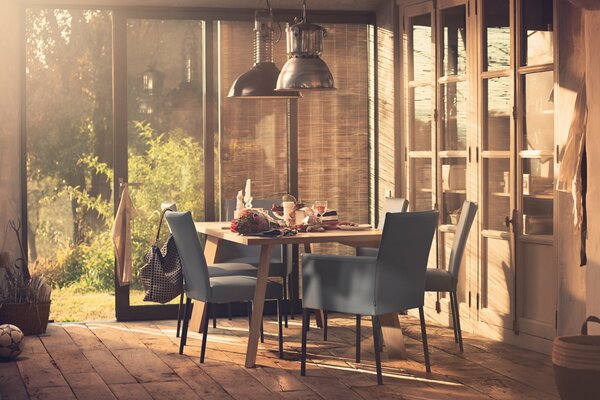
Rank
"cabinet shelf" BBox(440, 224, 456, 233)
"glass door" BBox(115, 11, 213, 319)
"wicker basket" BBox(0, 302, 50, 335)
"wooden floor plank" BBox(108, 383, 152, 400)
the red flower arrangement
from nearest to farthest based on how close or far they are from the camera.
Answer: "wooden floor plank" BBox(108, 383, 152, 400) < the red flower arrangement < "wicker basket" BBox(0, 302, 50, 335) < "cabinet shelf" BBox(440, 224, 456, 233) < "glass door" BBox(115, 11, 213, 319)

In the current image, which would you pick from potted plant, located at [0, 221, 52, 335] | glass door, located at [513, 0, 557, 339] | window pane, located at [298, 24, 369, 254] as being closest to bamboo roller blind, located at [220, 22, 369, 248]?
window pane, located at [298, 24, 369, 254]

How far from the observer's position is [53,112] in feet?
27.8

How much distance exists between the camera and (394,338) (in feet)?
21.1

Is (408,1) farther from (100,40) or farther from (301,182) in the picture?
(100,40)

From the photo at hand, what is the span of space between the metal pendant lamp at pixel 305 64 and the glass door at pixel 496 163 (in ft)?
4.00

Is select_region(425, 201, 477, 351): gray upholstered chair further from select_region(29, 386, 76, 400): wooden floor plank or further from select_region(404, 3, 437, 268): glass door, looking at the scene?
select_region(29, 386, 76, 400): wooden floor plank

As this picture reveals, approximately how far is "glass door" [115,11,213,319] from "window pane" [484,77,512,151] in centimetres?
213

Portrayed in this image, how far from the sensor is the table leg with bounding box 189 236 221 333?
7.40m

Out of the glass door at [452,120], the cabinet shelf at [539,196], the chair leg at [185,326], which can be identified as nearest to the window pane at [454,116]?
the glass door at [452,120]

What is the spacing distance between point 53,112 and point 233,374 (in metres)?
3.32

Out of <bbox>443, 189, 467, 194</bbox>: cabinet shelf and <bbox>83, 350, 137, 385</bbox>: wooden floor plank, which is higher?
<bbox>443, 189, 467, 194</bbox>: cabinet shelf

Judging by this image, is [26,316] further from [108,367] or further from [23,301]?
[108,367]

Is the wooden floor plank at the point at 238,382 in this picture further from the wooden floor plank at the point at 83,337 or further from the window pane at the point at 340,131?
the window pane at the point at 340,131

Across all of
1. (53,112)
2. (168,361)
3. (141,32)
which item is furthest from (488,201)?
(53,112)
